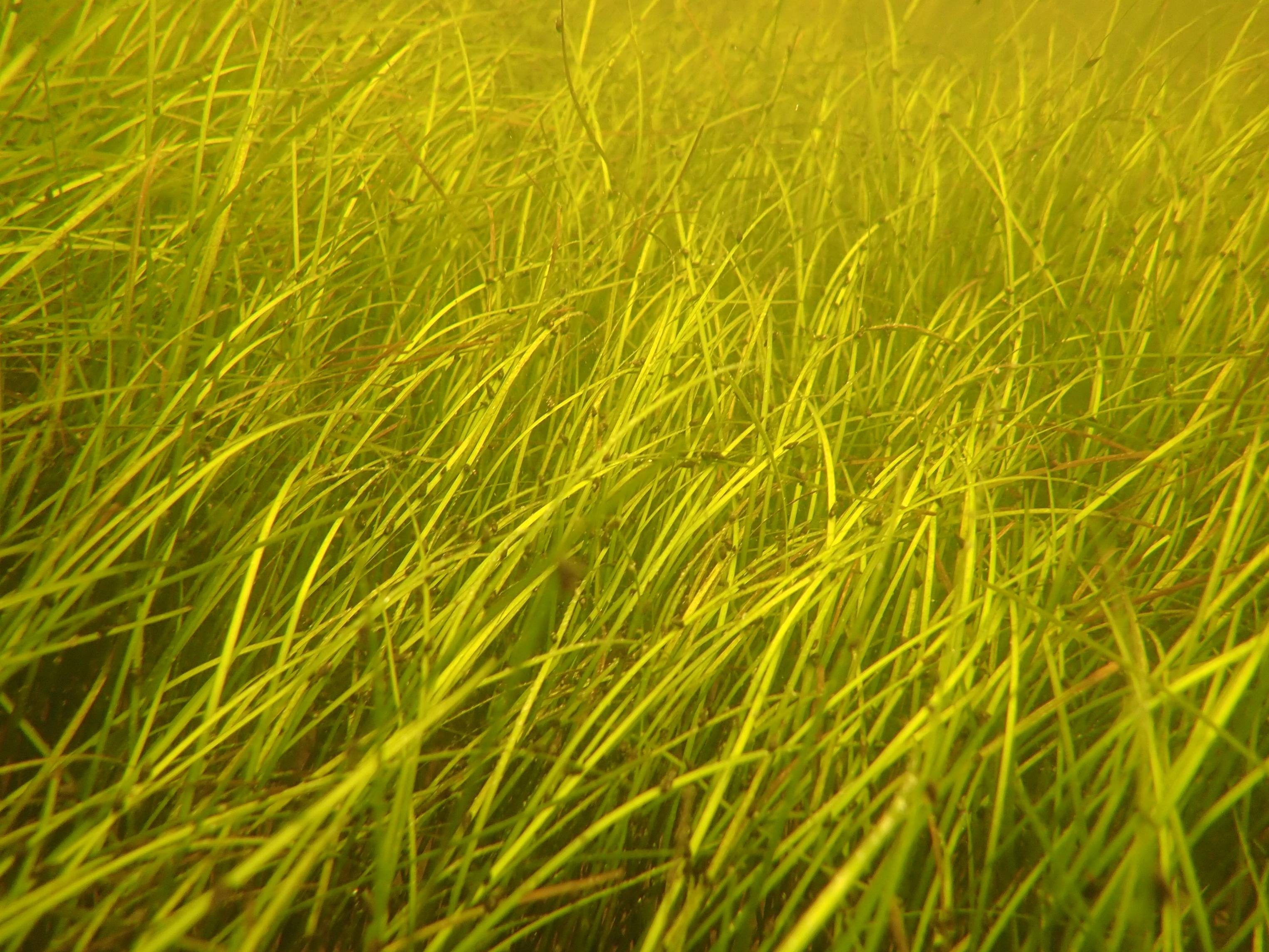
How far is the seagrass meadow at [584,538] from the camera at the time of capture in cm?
66

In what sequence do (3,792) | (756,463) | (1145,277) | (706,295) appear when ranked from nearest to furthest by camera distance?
(3,792), (756,463), (706,295), (1145,277)

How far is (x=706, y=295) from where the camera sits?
116cm

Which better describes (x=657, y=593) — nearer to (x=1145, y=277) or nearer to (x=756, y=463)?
(x=756, y=463)

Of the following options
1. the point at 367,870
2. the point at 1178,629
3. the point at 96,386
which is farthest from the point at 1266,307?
the point at 96,386

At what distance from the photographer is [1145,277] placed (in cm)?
142

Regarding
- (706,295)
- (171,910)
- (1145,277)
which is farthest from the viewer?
(1145,277)

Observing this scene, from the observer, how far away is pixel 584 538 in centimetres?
101

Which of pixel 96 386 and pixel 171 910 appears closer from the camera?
pixel 171 910

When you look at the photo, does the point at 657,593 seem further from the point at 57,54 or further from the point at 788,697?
the point at 57,54

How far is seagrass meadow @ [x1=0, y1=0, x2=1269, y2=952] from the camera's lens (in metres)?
0.66

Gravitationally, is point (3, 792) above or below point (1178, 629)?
above

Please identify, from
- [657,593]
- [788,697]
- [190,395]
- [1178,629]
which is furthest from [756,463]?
[190,395]

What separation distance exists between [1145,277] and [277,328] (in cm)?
155

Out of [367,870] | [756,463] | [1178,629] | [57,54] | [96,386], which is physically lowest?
[1178,629]
